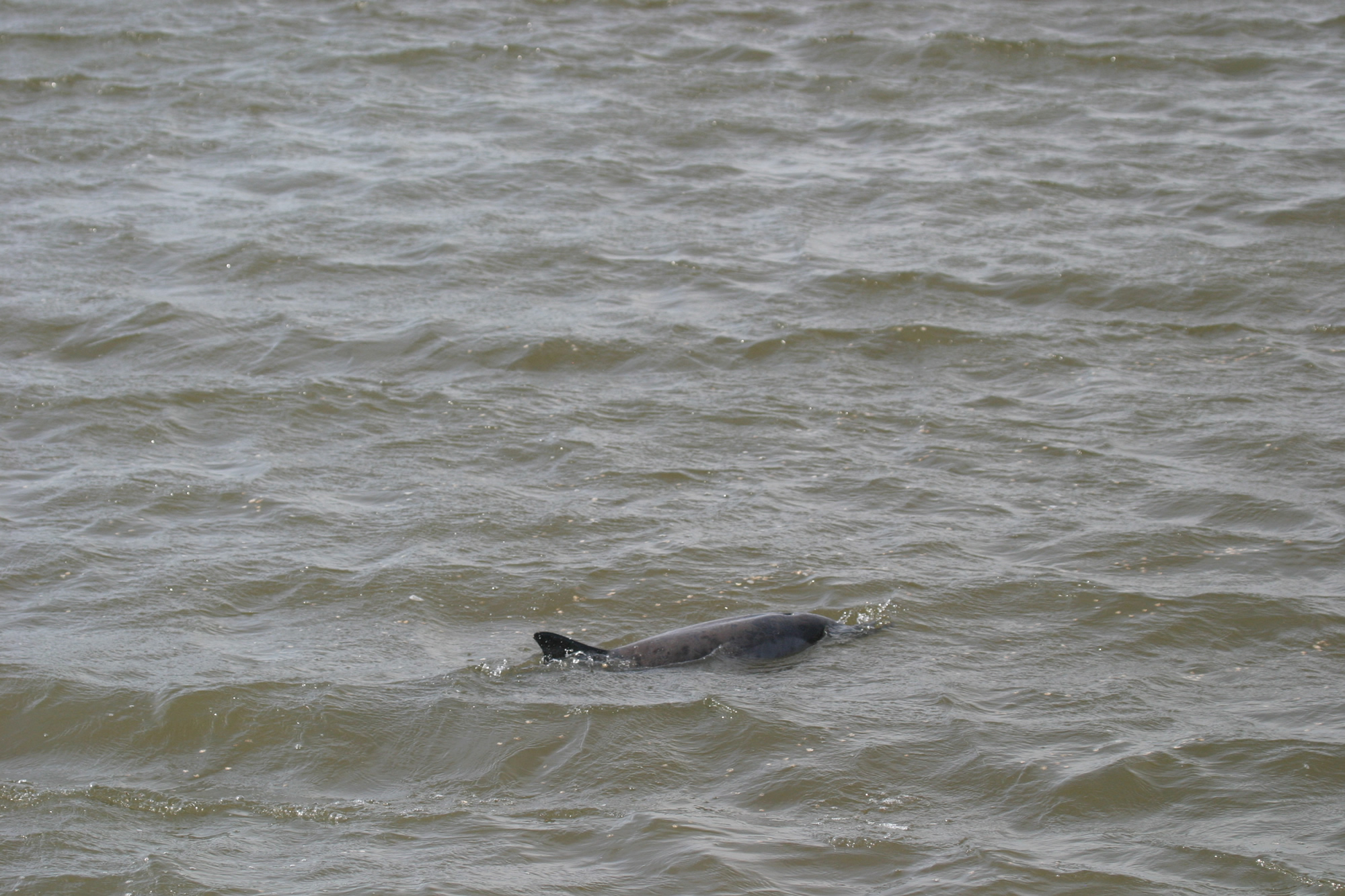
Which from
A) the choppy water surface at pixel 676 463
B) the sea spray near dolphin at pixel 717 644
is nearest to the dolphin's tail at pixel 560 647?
the sea spray near dolphin at pixel 717 644

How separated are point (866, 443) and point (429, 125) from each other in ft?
23.4

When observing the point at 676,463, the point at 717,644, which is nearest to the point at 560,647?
the point at 717,644

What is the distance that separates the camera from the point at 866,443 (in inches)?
319

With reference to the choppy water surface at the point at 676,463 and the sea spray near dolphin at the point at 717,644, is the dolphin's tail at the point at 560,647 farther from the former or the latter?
the choppy water surface at the point at 676,463

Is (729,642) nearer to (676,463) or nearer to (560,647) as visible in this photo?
(560,647)

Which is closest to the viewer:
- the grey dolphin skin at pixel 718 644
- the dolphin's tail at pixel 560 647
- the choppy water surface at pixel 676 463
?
the choppy water surface at pixel 676 463

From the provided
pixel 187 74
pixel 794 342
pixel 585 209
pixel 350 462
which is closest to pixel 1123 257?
pixel 794 342

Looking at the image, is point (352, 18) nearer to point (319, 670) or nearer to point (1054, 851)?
point (319, 670)

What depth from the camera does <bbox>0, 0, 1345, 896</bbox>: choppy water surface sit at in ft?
16.5

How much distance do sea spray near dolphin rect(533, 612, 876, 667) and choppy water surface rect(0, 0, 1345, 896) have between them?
0.33 ft

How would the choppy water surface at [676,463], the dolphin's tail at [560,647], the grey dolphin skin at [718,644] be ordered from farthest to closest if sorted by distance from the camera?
the grey dolphin skin at [718,644] → the dolphin's tail at [560,647] → the choppy water surface at [676,463]

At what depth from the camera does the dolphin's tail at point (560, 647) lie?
5.69 m

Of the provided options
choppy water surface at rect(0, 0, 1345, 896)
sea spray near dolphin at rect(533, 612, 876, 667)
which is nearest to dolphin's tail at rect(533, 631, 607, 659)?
sea spray near dolphin at rect(533, 612, 876, 667)

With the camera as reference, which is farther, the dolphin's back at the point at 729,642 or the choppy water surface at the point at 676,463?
the dolphin's back at the point at 729,642
